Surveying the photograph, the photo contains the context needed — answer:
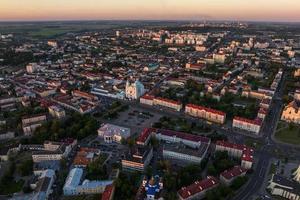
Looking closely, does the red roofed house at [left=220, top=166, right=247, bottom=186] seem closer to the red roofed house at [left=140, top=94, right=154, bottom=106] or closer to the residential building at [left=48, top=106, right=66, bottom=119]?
the red roofed house at [left=140, top=94, right=154, bottom=106]

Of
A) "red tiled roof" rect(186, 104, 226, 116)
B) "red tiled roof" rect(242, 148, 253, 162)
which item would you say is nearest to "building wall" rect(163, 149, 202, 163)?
"red tiled roof" rect(242, 148, 253, 162)

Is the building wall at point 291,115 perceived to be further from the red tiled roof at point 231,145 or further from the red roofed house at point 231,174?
the red roofed house at point 231,174

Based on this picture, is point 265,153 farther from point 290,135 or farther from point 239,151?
point 290,135

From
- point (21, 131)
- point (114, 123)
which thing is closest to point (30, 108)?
point (21, 131)

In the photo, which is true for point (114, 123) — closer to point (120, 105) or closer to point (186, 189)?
point (120, 105)

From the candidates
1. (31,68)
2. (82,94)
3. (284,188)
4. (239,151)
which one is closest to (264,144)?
(239,151)
